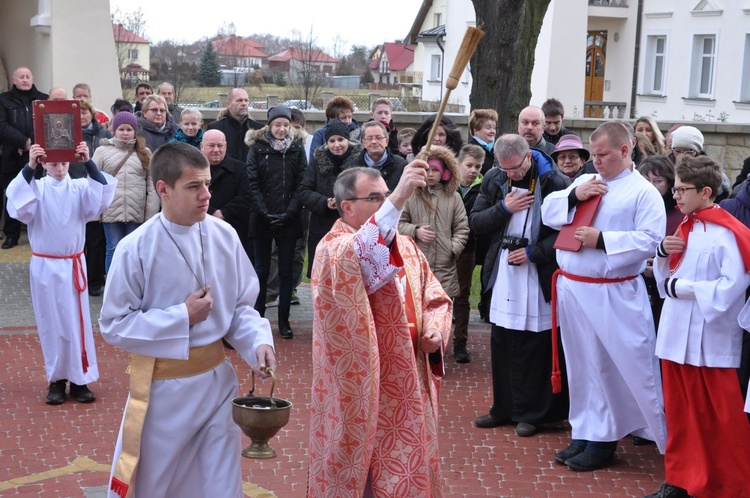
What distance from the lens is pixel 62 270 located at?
771cm

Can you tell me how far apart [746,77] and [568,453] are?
26.9 meters

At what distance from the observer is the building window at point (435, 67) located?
48.2 metres

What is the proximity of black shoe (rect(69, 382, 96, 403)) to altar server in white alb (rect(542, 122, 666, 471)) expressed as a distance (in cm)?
362

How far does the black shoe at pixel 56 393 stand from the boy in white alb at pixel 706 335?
14.9 ft

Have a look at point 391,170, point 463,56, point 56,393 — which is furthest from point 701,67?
point 463,56

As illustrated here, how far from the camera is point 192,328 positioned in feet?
14.8

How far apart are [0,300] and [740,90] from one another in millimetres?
25466

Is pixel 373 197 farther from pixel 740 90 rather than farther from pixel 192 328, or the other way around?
pixel 740 90

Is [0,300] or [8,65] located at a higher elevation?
[8,65]

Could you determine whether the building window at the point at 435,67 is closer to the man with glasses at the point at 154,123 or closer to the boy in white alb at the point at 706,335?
the man with glasses at the point at 154,123

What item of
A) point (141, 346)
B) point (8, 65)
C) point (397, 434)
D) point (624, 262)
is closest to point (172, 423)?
point (141, 346)

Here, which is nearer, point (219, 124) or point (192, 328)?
point (192, 328)

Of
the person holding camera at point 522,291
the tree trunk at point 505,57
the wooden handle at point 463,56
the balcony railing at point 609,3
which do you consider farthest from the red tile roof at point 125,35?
the wooden handle at point 463,56

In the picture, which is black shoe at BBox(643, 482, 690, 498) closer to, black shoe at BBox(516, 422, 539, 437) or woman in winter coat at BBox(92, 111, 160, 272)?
black shoe at BBox(516, 422, 539, 437)
